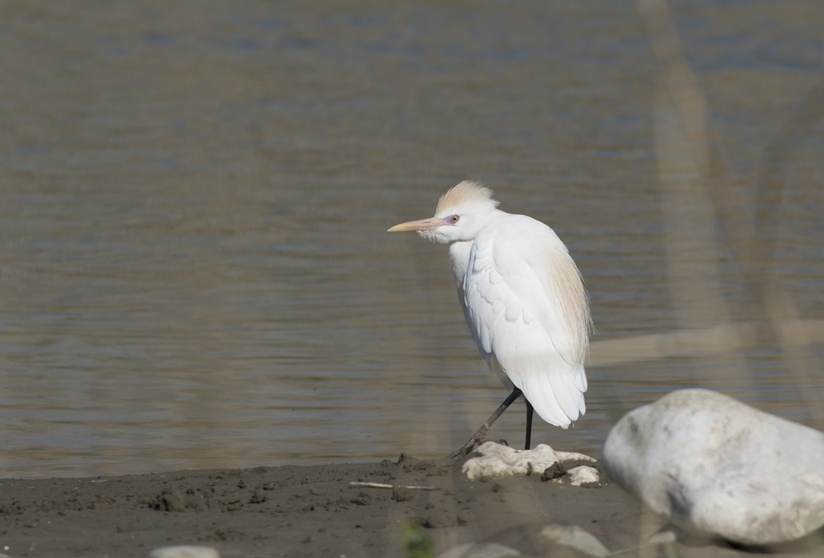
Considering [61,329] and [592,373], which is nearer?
[592,373]

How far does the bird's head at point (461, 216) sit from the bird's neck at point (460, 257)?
0.07 metres

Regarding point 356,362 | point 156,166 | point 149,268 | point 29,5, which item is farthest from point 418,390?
point 29,5

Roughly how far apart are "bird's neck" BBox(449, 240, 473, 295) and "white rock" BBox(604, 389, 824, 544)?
2281mm

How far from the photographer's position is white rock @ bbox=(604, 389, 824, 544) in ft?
13.0

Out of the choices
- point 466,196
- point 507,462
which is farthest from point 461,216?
point 507,462

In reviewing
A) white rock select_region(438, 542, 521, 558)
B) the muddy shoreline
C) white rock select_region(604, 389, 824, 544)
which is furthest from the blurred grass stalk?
the muddy shoreline

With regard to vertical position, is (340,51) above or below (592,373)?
above

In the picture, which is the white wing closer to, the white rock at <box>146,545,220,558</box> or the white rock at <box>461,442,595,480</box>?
the white rock at <box>461,442,595,480</box>

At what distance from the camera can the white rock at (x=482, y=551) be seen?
13.1ft

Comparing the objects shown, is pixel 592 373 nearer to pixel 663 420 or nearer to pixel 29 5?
pixel 663 420

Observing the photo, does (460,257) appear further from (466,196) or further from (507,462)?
(507,462)

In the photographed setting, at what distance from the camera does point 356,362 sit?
305 inches

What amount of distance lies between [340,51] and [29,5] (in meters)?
6.54

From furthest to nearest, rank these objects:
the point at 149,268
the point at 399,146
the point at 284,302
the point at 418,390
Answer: the point at 399,146 → the point at 149,268 → the point at 284,302 → the point at 418,390
